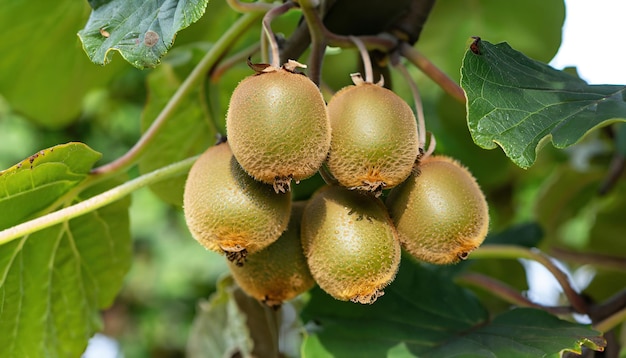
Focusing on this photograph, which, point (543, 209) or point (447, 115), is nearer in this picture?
point (447, 115)

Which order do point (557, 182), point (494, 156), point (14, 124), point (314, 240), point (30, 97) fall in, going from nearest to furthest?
point (314, 240) < point (30, 97) < point (494, 156) < point (557, 182) < point (14, 124)

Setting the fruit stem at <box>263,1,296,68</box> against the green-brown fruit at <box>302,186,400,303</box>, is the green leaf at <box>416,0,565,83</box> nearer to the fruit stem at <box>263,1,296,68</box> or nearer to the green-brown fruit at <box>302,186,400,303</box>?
the fruit stem at <box>263,1,296,68</box>

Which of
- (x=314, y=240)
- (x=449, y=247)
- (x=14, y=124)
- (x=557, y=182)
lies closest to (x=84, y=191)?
(x=314, y=240)

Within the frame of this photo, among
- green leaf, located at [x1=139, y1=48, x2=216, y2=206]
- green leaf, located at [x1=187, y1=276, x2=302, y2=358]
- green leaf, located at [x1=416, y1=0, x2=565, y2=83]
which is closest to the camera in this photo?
Result: green leaf, located at [x1=139, y1=48, x2=216, y2=206]

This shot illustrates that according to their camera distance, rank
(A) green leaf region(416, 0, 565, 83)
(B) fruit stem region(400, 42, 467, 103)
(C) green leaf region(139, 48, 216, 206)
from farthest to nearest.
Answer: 1. (A) green leaf region(416, 0, 565, 83)
2. (C) green leaf region(139, 48, 216, 206)
3. (B) fruit stem region(400, 42, 467, 103)

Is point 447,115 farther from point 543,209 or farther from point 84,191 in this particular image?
point 84,191

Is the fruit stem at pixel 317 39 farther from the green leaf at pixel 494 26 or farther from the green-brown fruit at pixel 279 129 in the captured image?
the green leaf at pixel 494 26

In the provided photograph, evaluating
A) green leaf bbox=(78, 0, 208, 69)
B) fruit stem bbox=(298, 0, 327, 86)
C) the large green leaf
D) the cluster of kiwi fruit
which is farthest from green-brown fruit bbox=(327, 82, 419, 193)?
the large green leaf

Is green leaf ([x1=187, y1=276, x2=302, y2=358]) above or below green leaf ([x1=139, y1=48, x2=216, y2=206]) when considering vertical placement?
below
